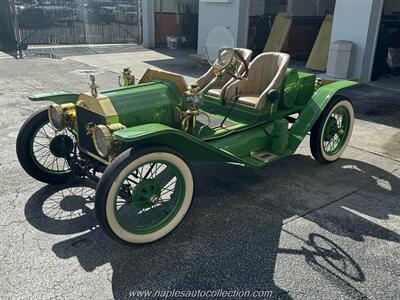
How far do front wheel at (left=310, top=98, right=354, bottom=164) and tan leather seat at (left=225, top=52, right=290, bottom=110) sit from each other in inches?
29.5

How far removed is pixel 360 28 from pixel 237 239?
7699 millimetres

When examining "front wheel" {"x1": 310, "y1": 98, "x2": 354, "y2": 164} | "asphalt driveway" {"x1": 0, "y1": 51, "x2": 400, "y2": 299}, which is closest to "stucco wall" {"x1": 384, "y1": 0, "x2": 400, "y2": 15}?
"front wheel" {"x1": 310, "y1": 98, "x2": 354, "y2": 164}

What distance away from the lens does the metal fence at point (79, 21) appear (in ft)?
52.7

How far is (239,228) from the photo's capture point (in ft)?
11.8

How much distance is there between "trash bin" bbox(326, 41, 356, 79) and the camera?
366 inches

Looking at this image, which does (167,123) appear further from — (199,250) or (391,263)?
(391,263)

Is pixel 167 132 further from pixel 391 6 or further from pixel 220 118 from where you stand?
pixel 391 6

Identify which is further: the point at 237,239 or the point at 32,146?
the point at 32,146

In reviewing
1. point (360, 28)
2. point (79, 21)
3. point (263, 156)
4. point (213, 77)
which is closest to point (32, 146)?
point (213, 77)

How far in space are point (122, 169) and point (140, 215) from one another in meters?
0.86

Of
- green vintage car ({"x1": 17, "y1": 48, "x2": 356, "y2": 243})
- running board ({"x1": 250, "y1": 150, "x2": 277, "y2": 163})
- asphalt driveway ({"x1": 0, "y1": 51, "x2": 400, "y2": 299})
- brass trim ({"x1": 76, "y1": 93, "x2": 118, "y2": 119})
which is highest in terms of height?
brass trim ({"x1": 76, "y1": 93, "x2": 118, "y2": 119})

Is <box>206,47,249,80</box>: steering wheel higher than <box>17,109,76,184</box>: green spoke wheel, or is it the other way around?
<box>206,47,249,80</box>: steering wheel

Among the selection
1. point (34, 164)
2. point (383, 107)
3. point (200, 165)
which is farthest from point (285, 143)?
point (383, 107)

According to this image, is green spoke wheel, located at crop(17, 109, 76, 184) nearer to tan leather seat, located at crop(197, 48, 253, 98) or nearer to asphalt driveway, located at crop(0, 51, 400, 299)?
asphalt driveway, located at crop(0, 51, 400, 299)
